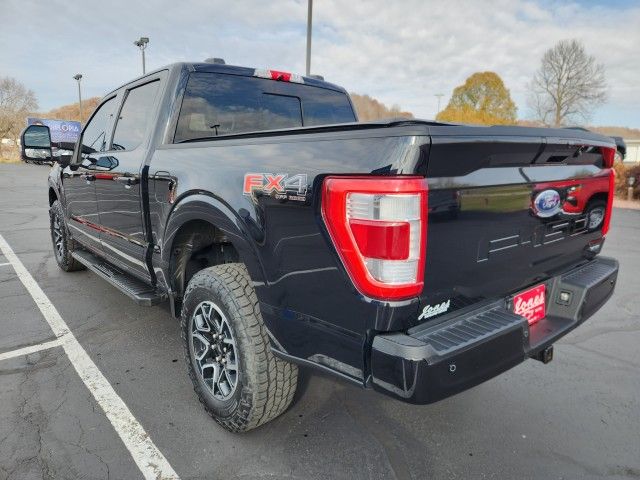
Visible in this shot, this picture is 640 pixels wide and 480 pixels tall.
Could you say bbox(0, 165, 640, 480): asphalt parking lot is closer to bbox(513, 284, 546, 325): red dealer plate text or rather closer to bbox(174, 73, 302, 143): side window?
bbox(513, 284, 546, 325): red dealer plate text

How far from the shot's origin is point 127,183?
3.06 metres

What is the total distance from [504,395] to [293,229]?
1901 mm

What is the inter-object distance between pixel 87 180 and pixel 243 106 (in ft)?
5.46

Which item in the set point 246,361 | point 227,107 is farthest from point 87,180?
point 246,361

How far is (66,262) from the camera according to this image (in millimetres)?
5281

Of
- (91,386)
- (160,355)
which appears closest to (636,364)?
(160,355)

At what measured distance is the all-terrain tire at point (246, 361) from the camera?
2.10 meters

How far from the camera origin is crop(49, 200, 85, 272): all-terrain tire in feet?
16.4

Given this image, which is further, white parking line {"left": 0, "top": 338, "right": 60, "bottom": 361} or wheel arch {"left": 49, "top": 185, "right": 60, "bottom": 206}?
wheel arch {"left": 49, "top": 185, "right": 60, "bottom": 206}

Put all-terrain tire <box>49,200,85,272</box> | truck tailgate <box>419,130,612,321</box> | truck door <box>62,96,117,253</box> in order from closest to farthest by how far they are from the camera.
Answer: truck tailgate <box>419,130,612,321</box> → truck door <box>62,96,117,253</box> → all-terrain tire <box>49,200,85,272</box>

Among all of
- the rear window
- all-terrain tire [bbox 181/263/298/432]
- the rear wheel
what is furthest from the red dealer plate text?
the rear window

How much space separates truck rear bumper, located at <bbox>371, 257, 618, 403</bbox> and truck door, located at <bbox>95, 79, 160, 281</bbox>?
80.7 inches

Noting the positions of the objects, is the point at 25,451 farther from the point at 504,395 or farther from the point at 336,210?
the point at 504,395

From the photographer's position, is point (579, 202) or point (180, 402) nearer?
point (579, 202)
